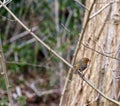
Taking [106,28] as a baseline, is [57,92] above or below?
below

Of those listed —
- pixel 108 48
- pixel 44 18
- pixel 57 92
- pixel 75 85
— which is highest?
pixel 44 18

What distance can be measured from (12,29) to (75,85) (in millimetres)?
2502

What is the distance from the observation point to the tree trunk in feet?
6.68

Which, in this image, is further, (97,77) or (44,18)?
(44,18)

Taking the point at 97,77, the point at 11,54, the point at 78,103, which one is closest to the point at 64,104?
the point at 78,103

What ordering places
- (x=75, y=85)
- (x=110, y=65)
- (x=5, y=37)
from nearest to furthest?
(x=110, y=65) → (x=75, y=85) → (x=5, y=37)

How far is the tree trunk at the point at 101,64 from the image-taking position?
2.04 m

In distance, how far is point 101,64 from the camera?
6.86 ft

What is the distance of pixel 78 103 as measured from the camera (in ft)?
7.04

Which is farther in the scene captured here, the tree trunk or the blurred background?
the blurred background

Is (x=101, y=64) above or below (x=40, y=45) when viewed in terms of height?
below

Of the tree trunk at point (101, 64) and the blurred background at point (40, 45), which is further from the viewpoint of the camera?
the blurred background at point (40, 45)

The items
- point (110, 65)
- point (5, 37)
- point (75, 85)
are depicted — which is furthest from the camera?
point (5, 37)

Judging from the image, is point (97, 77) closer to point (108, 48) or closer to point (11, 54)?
point (108, 48)
